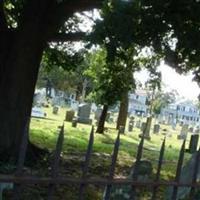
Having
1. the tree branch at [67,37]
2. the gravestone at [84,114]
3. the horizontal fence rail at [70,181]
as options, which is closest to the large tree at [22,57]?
the tree branch at [67,37]

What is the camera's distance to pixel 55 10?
1019 cm

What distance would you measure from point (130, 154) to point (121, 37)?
8589mm

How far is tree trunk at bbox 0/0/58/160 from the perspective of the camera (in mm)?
9820

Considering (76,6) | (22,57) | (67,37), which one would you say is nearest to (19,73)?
(22,57)

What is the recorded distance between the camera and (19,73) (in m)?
9.88

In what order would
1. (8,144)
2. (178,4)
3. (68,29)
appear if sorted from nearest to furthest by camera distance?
1. (178,4)
2. (8,144)
3. (68,29)

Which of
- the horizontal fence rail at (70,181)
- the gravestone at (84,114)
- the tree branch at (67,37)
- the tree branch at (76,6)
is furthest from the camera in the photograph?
the gravestone at (84,114)

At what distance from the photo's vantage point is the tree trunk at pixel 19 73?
982 centimetres

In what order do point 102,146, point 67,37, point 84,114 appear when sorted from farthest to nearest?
point 84,114
point 102,146
point 67,37

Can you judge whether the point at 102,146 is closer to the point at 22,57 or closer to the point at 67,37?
the point at 67,37

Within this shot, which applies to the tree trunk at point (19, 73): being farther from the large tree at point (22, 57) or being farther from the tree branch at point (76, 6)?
the tree branch at point (76, 6)

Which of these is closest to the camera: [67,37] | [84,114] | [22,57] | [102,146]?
[22,57]

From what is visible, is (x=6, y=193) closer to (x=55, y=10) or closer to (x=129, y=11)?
(x=129, y=11)

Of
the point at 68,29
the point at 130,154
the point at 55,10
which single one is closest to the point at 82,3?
the point at 55,10
